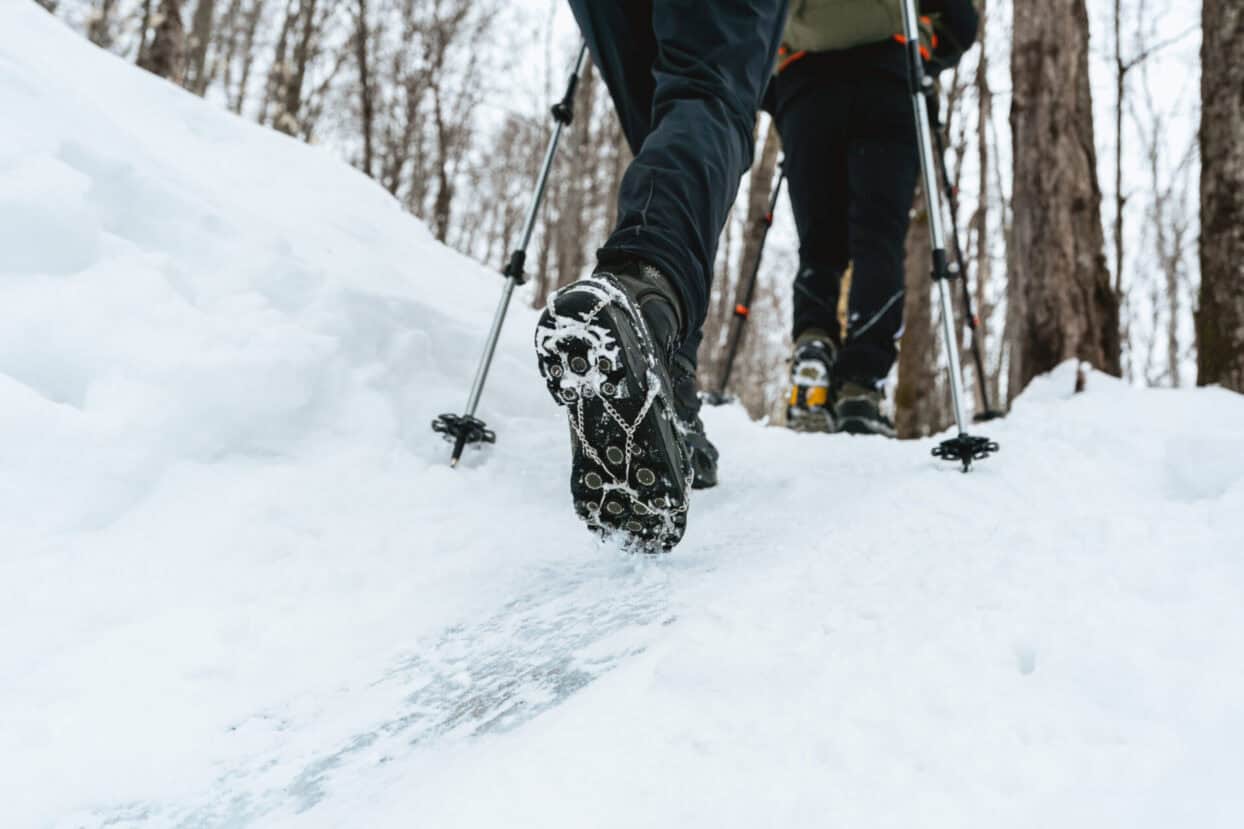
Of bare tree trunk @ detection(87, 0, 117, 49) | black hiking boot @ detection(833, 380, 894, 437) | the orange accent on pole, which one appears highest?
bare tree trunk @ detection(87, 0, 117, 49)

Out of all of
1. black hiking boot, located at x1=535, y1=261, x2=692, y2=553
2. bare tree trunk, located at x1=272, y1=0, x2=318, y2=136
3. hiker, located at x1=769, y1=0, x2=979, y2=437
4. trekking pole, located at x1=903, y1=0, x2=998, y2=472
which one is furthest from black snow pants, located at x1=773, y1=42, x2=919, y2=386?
bare tree trunk, located at x1=272, y1=0, x2=318, y2=136

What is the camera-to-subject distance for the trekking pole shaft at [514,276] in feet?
6.06

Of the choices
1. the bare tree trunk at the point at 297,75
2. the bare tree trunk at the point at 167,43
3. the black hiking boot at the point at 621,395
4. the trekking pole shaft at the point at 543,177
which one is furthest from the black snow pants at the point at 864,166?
the bare tree trunk at the point at 297,75

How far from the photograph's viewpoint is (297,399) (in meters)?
1.67

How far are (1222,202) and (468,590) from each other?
3293mm

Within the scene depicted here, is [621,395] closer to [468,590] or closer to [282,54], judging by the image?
[468,590]

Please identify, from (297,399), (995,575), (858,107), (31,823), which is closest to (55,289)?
(297,399)

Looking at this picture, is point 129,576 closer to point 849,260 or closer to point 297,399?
point 297,399

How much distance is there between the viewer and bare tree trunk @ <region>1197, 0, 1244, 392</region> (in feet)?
9.32

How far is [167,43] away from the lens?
17.3 ft

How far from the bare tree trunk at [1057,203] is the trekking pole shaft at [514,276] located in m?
2.32

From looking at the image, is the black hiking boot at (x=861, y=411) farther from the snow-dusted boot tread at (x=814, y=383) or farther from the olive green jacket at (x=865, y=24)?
the olive green jacket at (x=865, y=24)

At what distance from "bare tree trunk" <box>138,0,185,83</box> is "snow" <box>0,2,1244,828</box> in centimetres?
368

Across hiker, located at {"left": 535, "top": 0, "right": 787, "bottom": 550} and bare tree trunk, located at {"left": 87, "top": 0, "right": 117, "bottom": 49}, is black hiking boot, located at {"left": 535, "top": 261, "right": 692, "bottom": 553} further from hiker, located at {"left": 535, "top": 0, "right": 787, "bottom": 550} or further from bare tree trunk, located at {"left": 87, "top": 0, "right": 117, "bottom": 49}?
bare tree trunk, located at {"left": 87, "top": 0, "right": 117, "bottom": 49}
